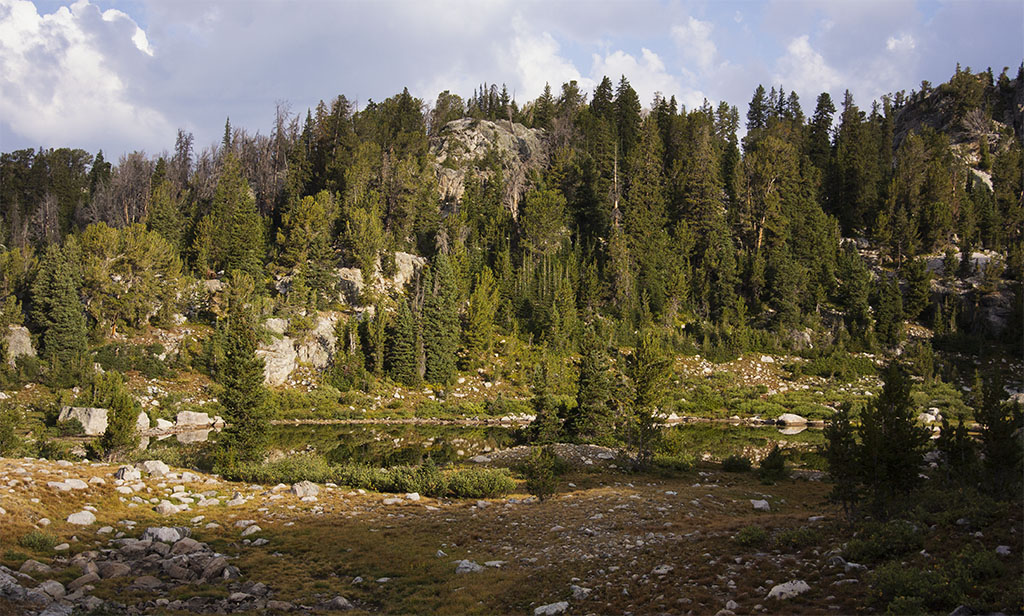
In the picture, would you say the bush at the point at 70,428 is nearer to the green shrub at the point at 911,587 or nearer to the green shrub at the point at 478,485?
the green shrub at the point at 478,485

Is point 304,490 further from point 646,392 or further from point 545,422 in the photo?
point 545,422

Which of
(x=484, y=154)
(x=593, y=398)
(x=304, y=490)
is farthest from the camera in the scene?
(x=484, y=154)

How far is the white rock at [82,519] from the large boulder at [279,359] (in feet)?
137

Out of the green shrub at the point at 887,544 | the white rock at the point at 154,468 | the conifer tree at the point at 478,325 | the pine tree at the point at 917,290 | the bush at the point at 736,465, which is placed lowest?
the bush at the point at 736,465

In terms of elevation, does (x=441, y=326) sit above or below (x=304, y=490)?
above

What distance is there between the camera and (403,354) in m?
58.0

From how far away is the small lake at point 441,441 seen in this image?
33656mm

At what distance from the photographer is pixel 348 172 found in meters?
76.9

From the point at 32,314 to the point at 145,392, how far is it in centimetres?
1598

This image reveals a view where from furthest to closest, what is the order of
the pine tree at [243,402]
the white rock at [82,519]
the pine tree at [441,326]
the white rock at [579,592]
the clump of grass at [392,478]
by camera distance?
1. the pine tree at [441,326]
2. the pine tree at [243,402]
3. the clump of grass at [392,478]
4. the white rock at [82,519]
5. the white rock at [579,592]

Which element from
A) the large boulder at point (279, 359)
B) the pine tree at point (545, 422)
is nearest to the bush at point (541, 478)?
the pine tree at point (545, 422)

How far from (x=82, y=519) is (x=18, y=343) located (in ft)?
160

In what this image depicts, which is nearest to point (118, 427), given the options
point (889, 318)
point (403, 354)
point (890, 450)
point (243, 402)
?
point (243, 402)

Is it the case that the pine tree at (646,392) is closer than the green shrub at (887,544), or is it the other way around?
the green shrub at (887,544)
